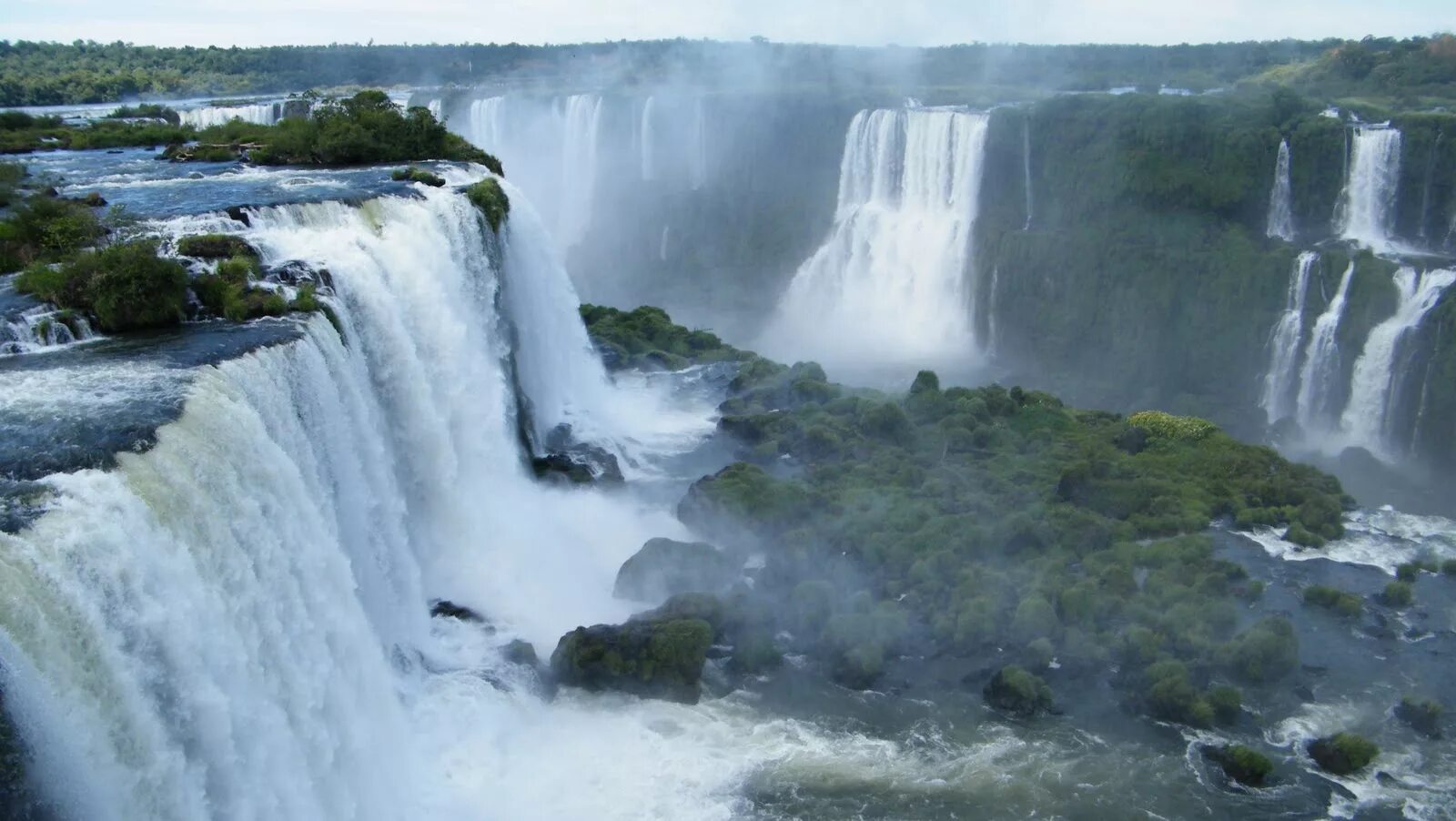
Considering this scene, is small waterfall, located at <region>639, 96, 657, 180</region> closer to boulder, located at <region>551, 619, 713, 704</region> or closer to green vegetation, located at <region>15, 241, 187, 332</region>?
green vegetation, located at <region>15, 241, 187, 332</region>

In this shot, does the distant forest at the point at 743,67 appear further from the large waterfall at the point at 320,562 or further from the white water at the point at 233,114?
the large waterfall at the point at 320,562

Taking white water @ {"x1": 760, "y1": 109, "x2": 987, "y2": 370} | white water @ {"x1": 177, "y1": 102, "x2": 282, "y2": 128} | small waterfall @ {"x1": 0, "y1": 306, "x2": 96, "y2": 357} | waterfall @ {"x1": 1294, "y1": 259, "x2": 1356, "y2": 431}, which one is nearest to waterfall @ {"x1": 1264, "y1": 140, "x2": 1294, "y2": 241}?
waterfall @ {"x1": 1294, "y1": 259, "x2": 1356, "y2": 431}

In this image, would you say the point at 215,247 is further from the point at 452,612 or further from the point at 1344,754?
the point at 1344,754

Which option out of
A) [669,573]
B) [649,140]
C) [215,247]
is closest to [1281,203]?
[669,573]

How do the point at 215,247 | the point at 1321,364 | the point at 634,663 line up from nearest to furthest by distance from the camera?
1. the point at 634,663
2. the point at 215,247
3. the point at 1321,364

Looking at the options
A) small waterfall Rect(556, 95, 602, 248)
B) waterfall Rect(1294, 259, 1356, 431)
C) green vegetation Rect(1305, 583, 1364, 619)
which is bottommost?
green vegetation Rect(1305, 583, 1364, 619)

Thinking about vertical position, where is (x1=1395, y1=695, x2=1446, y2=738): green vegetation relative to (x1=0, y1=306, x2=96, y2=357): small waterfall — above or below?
below

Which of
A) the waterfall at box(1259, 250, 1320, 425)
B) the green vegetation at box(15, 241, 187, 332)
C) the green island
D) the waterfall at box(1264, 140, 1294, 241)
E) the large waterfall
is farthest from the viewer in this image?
the waterfall at box(1264, 140, 1294, 241)

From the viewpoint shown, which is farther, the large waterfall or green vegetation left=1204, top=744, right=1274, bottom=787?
green vegetation left=1204, top=744, right=1274, bottom=787
